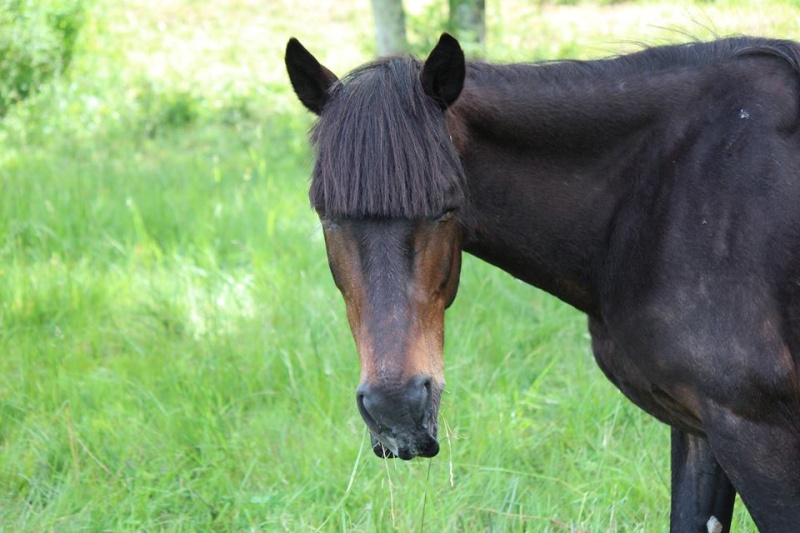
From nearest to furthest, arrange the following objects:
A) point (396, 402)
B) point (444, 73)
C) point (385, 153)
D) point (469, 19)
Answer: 1. point (396, 402)
2. point (385, 153)
3. point (444, 73)
4. point (469, 19)

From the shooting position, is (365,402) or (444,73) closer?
(365,402)

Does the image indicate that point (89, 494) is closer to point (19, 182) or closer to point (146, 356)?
point (146, 356)

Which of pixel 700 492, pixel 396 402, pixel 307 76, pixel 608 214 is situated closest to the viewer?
pixel 396 402

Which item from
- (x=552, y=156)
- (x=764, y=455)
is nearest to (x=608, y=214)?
(x=552, y=156)

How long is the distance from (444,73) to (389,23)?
6.02m

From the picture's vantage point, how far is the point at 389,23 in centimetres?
837

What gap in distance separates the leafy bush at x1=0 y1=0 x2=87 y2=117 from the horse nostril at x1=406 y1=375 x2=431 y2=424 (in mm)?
7084

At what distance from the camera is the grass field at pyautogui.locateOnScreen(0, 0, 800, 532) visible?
3600 mm

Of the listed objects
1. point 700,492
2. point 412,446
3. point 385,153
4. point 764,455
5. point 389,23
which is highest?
point 385,153

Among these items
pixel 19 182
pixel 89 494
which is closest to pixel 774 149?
pixel 89 494

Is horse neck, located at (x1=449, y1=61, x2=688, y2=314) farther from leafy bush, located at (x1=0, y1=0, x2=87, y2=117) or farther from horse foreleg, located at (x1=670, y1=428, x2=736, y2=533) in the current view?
leafy bush, located at (x1=0, y1=0, x2=87, y2=117)

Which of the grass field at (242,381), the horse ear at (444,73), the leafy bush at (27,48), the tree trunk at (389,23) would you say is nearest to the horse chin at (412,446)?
the grass field at (242,381)

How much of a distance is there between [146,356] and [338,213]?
8.33 ft

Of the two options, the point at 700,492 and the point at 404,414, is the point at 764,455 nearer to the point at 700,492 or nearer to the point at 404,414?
the point at 700,492
